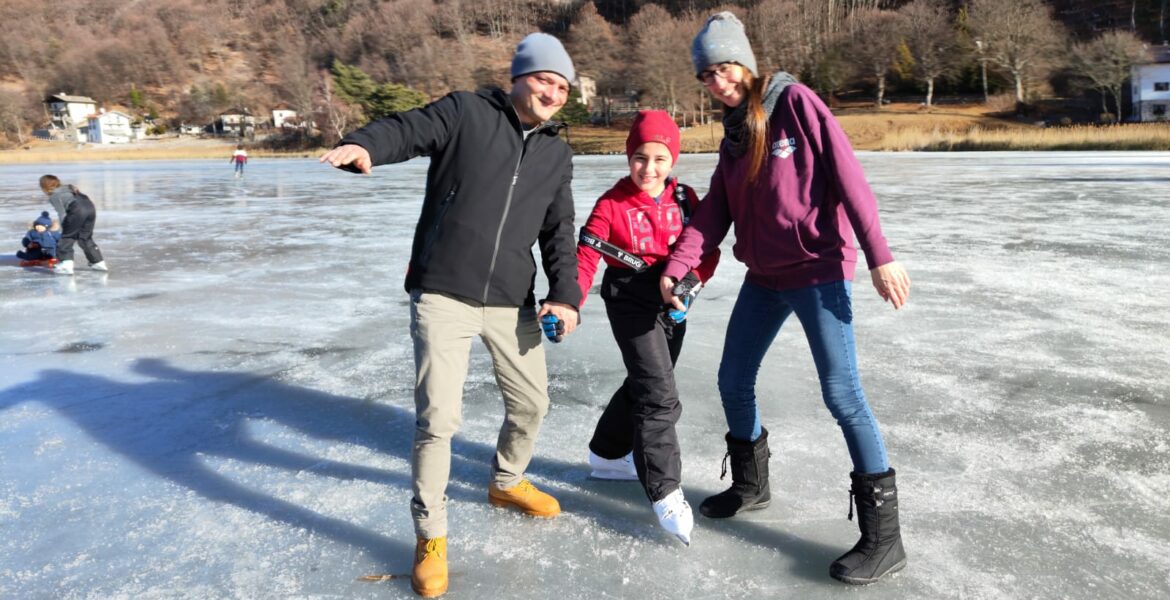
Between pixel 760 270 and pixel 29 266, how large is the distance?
7905mm

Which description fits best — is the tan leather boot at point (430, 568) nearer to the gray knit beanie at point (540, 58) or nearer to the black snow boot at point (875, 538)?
the black snow boot at point (875, 538)

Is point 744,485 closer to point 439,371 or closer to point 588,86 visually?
point 439,371

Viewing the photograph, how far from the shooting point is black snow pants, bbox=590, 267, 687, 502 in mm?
2289

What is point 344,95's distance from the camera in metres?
70.1

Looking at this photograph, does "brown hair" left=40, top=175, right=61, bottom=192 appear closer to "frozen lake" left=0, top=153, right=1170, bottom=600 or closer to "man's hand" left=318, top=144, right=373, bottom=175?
"frozen lake" left=0, top=153, right=1170, bottom=600

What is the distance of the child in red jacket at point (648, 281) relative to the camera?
227cm

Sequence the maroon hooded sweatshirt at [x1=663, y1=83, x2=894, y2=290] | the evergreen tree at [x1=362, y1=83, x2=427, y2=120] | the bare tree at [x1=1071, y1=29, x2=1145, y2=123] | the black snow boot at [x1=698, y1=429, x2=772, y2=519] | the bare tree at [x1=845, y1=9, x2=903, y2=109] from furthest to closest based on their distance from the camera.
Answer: the evergreen tree at [x1=362, y1=83, x2=427, y2=120], the bare tree at [x1=845, y1=9, x2=903, y2=109], the bare tree at [x1=1071, y1=29, x2=1145, y2=123], the black snow boot at [x1=698, y1=429, x2=772, y2=519], the maroon hooded sweatshirt at [x1=663, y1=83, x2=894, y2=290]

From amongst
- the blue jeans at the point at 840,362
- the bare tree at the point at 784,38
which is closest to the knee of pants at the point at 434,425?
the blue jeans at the point at 840,362

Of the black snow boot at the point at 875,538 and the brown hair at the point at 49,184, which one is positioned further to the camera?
the brown hair at the point at 49,184

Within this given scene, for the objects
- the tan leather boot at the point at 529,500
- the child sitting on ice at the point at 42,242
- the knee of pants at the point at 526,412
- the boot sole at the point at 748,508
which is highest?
the child sitting on ice at the point at 42,242

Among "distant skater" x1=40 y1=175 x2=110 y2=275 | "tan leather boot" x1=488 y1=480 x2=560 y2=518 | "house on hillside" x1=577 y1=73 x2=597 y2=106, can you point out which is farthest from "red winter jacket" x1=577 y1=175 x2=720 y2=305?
"house on hillside" x1=577 y1=73 x2=597 y2=106

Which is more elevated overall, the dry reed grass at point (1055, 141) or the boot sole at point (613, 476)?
the dry reed grass at point (1055, 141)

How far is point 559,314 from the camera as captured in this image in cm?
228

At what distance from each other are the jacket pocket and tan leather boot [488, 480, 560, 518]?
2.62ft
